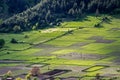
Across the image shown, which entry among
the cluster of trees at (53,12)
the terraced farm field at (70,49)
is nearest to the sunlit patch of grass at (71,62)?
the terraced farm field at (70,49)

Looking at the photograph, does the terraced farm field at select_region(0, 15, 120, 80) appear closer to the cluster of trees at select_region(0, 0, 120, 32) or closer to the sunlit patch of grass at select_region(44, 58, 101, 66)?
the sunlit patch of grass at select_region(44, 58, 101, 66)

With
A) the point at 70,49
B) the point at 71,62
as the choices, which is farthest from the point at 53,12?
the point at 71,62

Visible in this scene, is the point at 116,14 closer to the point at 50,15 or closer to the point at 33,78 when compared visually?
the point at 50,15

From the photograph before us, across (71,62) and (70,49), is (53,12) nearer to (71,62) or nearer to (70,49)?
(70,49)

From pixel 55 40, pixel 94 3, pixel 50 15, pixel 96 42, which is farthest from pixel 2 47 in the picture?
pixel 94 3

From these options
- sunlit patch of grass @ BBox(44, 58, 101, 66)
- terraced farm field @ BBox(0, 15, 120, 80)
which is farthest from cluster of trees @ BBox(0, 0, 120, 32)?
sunlit patch of grass @ BBox(44, 58, 101, 66)

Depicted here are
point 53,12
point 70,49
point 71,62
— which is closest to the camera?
point 71,62
